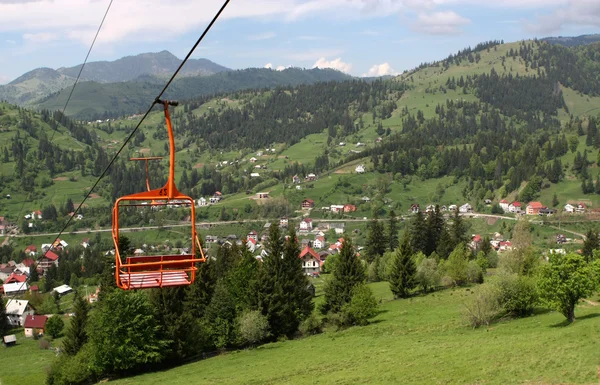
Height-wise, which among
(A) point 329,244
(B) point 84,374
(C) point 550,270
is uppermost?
(C) point 550,270

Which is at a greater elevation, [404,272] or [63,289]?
[404,272]

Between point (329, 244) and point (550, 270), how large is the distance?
120m

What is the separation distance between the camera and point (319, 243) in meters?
156

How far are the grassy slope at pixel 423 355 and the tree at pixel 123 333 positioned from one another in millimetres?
2005

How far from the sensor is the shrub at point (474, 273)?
229 feet

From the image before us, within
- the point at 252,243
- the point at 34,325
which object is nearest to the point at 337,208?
the point at 252,243

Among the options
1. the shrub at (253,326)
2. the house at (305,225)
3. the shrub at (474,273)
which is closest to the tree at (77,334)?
the shrub at (253,326)

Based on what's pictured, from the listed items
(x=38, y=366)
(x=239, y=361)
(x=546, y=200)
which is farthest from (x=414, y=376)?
(x=546, y=200)

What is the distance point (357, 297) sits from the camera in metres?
54.9

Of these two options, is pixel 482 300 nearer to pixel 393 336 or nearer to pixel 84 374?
pixel 393 336

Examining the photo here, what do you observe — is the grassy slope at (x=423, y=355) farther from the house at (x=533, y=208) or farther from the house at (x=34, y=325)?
the house at (x=533, y=208)

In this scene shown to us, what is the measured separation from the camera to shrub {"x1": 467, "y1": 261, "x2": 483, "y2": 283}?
69.8 meters

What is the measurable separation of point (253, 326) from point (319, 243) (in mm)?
103950

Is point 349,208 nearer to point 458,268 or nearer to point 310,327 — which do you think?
point 458,268
